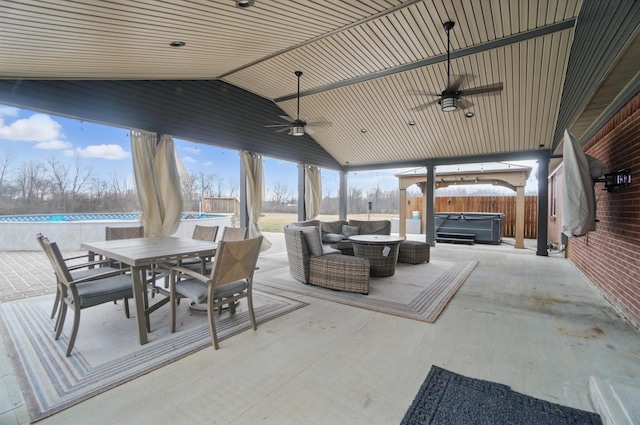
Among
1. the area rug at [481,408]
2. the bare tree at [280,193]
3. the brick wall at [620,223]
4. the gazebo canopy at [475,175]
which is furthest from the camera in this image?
the bare tree at [280,193]

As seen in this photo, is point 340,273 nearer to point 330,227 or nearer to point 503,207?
point 330,227

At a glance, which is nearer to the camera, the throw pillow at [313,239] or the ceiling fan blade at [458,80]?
the ceiling fan blade at [458,80]

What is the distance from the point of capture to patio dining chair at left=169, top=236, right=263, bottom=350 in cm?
249

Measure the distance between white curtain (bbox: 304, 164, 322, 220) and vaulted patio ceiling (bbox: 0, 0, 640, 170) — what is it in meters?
1.15

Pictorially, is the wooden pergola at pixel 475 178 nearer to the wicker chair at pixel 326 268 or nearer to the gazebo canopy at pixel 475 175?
the gazebo canopy at pixel 475 175

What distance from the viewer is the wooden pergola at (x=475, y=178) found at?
28.5ft

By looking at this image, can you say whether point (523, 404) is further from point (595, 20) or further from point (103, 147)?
point (103, 147)

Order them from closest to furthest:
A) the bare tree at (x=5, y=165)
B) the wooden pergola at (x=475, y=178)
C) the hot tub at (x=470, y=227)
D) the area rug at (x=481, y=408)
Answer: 1. the area rug at (x=481, y=408)
2. the bare tree at (x=5, y=165)
3. the wooden pergola at (x=475, y=178)
4. the hot tub at (x=470, y=227)

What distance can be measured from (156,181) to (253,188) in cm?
206

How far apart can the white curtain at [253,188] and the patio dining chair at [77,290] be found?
3664 mm

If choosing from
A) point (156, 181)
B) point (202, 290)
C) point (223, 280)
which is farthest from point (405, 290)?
point (156, 181)

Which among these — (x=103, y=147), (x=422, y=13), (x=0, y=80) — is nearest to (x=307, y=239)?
(x=422, y=13)

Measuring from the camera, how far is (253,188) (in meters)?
6.48

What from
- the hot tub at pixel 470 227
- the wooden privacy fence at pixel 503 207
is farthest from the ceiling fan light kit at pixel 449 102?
the wooden privacy fence at pixel 503 207
